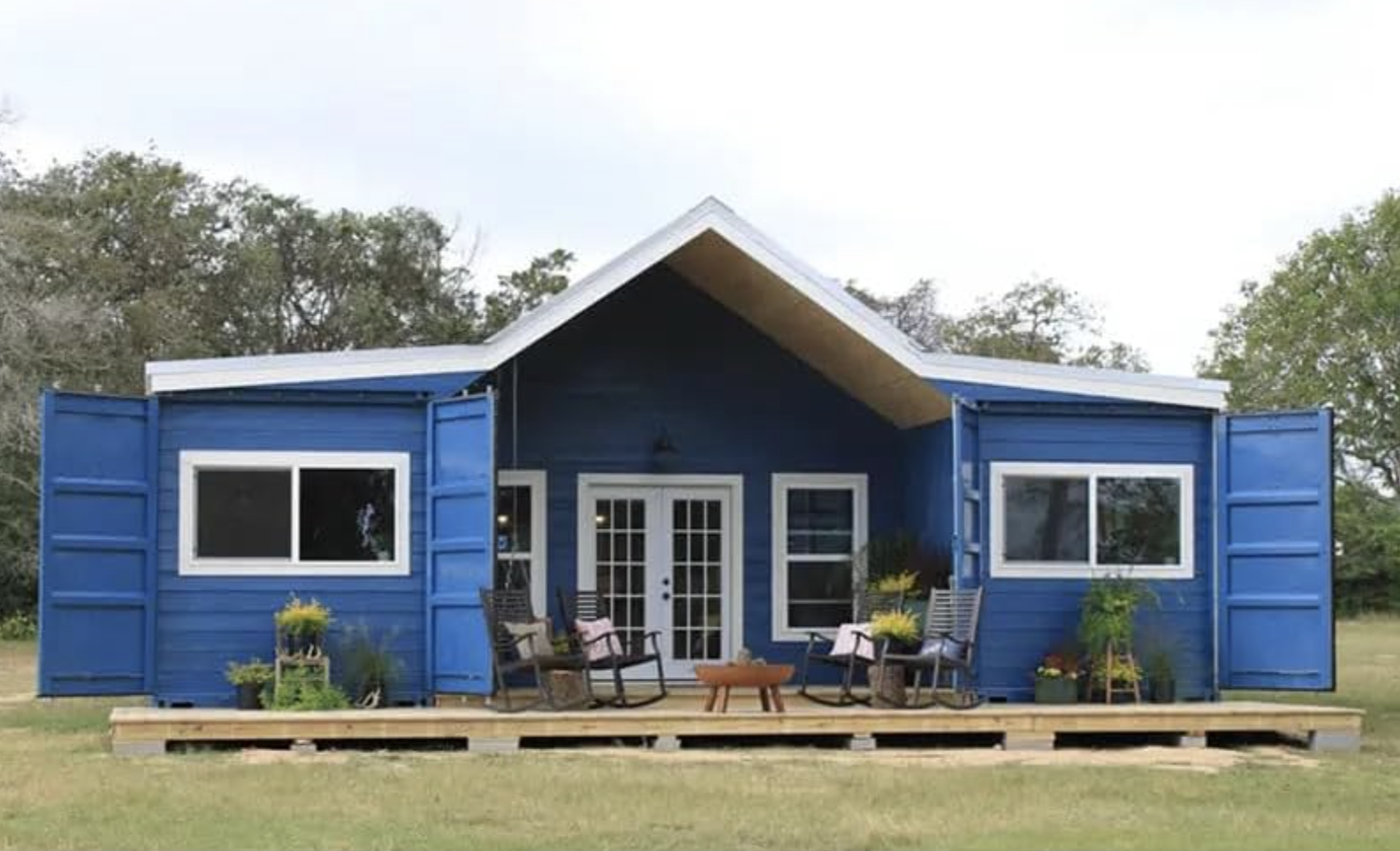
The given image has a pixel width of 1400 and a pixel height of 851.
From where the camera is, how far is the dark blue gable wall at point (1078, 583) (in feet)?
41.4

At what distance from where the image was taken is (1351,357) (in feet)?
116

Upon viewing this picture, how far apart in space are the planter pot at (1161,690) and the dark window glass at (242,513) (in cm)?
543

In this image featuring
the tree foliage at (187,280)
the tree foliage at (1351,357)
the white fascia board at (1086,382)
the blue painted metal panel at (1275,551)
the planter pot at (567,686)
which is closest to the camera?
the planter pot at (567,686)

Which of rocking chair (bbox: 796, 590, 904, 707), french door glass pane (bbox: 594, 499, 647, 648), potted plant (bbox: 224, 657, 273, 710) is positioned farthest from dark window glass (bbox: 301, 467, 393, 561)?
rocking chair (bbox: 796, 590, 904, 707)

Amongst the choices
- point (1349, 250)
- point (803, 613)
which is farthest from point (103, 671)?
point (1349, 250)

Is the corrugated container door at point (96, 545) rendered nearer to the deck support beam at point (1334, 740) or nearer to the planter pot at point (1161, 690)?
the planter pot at point (1161, 690)

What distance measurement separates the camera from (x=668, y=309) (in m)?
14.0

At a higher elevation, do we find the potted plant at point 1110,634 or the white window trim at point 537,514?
the white window trim at point 537,514

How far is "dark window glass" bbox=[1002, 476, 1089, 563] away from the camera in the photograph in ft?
41.8

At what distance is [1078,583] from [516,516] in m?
3.90

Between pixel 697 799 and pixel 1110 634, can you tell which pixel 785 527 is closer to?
pixel 1110 634

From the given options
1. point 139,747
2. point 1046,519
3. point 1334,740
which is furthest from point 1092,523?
point 139,747

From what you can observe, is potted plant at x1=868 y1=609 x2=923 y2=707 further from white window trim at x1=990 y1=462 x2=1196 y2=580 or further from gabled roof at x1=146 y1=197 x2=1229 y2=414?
gabled roof at x1=146 y1=197 x2=1229 y2=414

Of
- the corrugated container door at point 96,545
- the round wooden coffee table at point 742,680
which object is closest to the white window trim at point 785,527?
the round wooden coffee table at point 742,680
